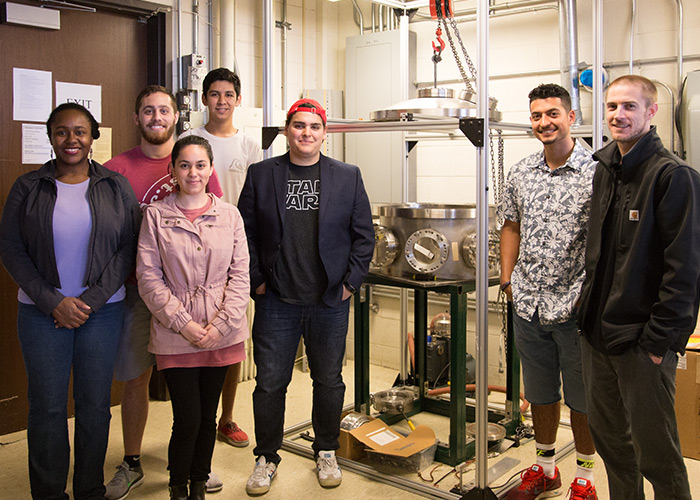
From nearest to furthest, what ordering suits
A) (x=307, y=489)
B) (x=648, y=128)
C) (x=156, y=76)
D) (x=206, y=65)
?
(x=648, y=128)
(x=307, y=489)
(x=156, y=76)
(x=206, y=65)

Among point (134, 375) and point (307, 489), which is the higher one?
point (134, 375)

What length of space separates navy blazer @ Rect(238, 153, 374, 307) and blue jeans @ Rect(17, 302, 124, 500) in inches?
22.3

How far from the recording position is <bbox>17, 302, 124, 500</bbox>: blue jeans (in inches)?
90.6

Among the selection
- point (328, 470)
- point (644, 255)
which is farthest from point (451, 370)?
point (644, 255)

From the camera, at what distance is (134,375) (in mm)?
2615

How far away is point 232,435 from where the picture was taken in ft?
10.6

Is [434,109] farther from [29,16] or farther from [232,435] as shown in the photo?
[29,16]

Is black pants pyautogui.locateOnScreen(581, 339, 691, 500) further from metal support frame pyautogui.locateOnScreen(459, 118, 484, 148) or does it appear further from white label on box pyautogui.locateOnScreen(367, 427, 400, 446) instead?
white label on box pyautogui.locateOnScreen(367, 427, 400, 446)

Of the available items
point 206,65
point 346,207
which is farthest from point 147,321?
point 206,65

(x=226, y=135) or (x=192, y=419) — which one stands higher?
(x=226, y=135)

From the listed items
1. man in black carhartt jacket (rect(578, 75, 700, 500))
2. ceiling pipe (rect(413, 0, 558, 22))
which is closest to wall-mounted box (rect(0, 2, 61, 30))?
ceiling pipe (rect(413, 0, 558, 22))

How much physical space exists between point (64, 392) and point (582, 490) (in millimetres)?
1839

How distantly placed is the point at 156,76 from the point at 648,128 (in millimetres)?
2625

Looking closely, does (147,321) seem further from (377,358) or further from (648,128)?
(377,358)
